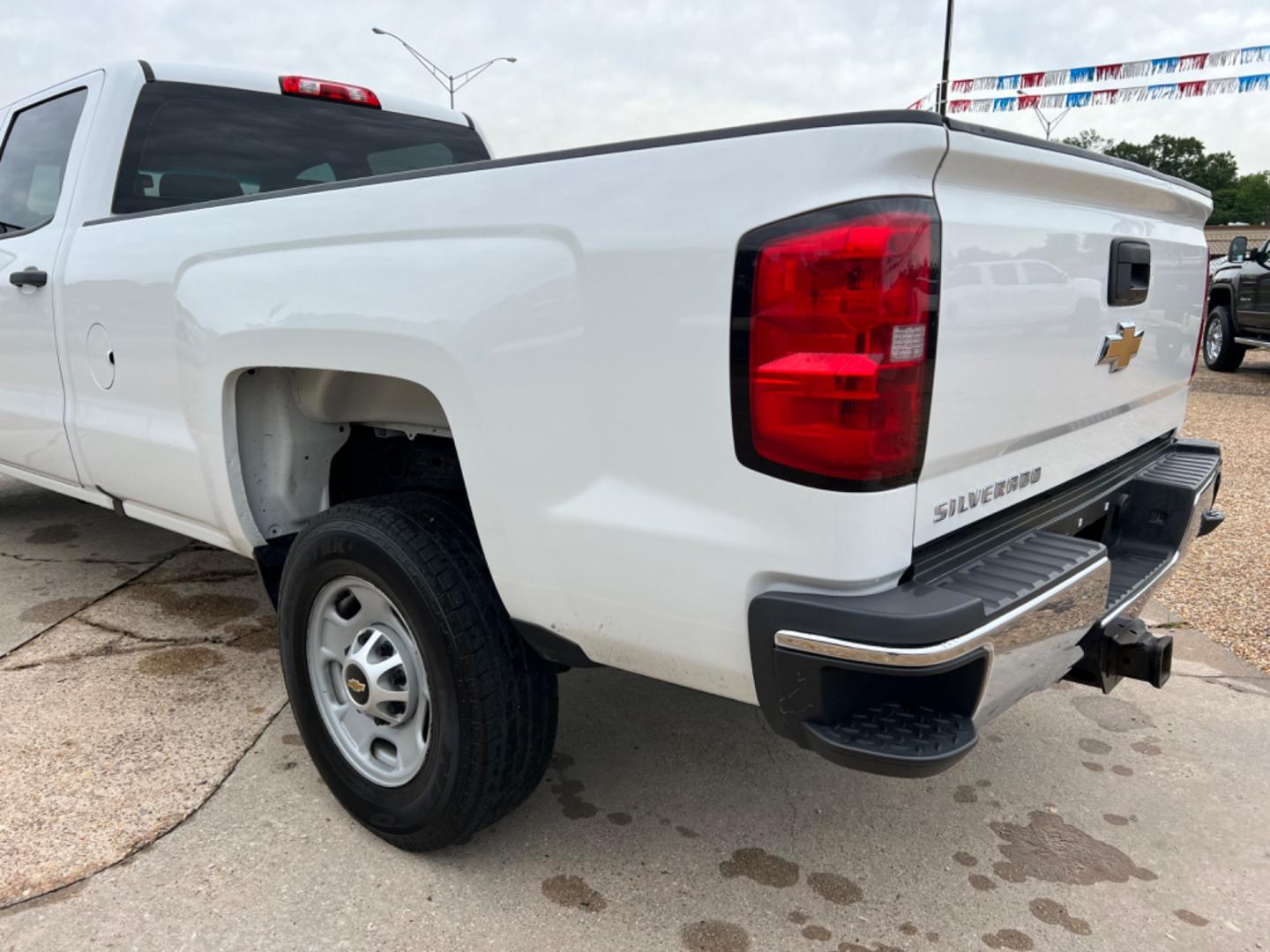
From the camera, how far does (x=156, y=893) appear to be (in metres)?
2.20

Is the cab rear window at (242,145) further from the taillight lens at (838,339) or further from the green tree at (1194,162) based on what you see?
the green tree at (1194,162)

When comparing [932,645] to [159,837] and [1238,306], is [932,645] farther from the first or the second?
[1238,306]

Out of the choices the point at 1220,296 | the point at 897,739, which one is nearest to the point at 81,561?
the point at 897,739

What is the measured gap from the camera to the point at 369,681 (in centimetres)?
230

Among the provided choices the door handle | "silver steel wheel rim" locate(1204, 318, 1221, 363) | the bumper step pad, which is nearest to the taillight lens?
the bumper step pad

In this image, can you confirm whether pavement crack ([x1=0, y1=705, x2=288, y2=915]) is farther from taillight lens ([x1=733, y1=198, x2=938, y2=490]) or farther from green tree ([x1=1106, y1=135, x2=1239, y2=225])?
green tree ([x1=1106, y1=135, x2=1239, y2=225])

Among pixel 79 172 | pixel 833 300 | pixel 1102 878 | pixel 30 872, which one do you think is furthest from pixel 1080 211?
pixel 79 172

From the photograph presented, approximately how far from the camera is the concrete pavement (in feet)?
6.95

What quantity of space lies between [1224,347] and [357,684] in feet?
43.9

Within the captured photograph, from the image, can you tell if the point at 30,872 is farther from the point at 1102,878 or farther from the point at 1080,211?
the point at 1080,211

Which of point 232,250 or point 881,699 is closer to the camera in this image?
point 881,699

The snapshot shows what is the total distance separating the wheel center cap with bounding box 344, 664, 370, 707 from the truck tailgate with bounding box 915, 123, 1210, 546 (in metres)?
1.35

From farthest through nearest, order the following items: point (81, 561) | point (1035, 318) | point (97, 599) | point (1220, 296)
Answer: point (1220, 296), point (81, 561), point (97, 599), point (1035, 318)

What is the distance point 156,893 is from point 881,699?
5.54ft
